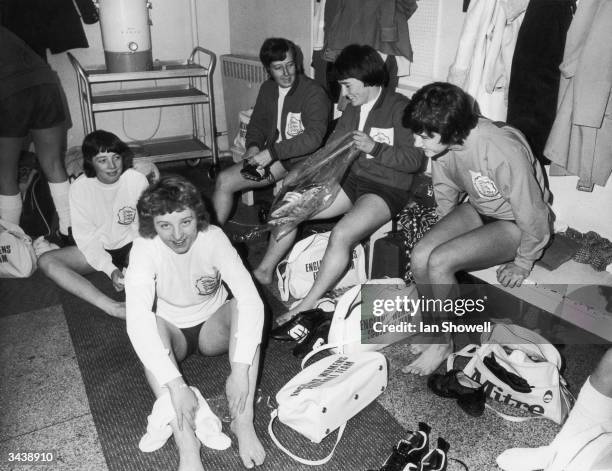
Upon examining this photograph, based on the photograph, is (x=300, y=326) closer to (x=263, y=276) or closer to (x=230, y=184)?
(x=263, y=276)

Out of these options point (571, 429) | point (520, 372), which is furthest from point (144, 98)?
point (571, 429)

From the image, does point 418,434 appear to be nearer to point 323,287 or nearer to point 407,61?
point 323,287

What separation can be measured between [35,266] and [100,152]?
789 millimetres

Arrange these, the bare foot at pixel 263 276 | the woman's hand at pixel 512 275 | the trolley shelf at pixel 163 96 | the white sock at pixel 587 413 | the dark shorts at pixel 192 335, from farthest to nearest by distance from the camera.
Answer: the trolley shelf at pixel 163 96 → the bare foot at pixel 263 276 → the woman's hand at pixel 512 275 → the dark shorts at pixel 192 335 → the white sock at pixel 587 413

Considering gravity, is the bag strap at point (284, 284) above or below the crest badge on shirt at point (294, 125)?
below

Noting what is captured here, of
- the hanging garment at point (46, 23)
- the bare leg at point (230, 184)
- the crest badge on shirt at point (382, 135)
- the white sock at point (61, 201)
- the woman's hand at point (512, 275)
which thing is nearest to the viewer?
the woman's hand at point (512, 275)

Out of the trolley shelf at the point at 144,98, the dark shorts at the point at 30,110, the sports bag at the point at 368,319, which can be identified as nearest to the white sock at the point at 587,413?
the sports bag at the point at 368,319

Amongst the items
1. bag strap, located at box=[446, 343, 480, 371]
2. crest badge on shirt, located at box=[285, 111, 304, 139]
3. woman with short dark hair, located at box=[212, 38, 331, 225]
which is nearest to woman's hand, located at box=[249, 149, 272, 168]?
woman with short dark hair, located at box=[212, 38, 331, 225]

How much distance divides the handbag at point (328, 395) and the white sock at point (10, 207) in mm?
1850

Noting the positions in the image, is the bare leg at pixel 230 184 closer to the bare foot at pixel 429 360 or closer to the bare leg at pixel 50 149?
the bare leg at pixel 50 149

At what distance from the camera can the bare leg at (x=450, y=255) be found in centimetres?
184

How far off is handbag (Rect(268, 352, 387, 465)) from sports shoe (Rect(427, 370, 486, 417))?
0.18 metres

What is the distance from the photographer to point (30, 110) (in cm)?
257

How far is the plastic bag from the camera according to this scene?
2.29 m
